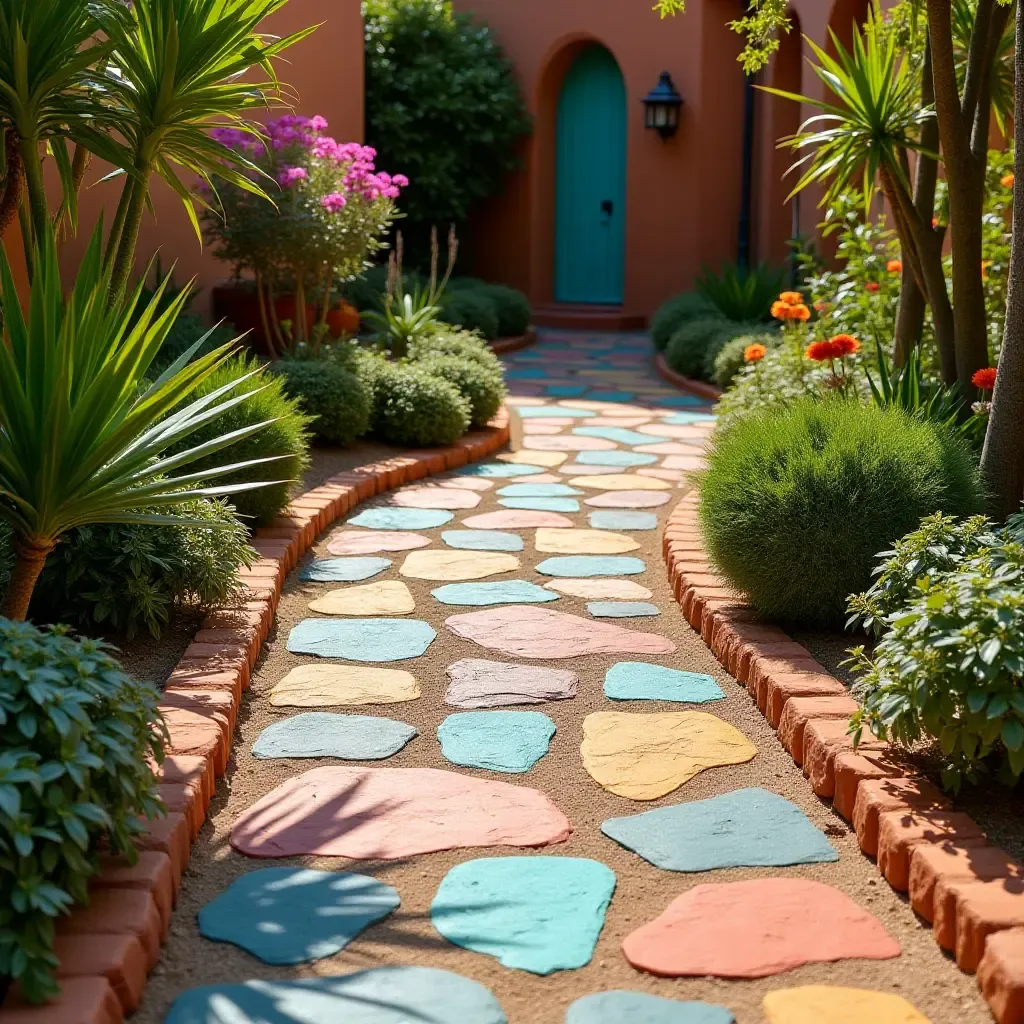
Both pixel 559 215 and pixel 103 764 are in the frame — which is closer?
pixel 103 764

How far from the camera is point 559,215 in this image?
14078 millimetres

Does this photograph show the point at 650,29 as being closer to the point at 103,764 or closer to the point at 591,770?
the point at 591,770

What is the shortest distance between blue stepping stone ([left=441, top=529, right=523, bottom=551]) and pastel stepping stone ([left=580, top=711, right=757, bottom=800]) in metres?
1.73

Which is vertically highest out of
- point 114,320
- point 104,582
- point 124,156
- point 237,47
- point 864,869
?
point 237,47

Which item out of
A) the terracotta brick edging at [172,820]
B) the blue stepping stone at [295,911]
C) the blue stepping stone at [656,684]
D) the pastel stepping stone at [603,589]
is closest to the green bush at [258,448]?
the terracotta brick edging at [172,820]

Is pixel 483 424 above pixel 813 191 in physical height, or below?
below

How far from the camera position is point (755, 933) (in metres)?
2.33

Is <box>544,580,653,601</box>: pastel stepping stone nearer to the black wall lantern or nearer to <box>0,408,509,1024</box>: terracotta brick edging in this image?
<box>0,408,509,1024</box>: terracotta brick edging

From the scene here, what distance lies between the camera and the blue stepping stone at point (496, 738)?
3078 millimetres

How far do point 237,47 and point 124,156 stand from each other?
49cm

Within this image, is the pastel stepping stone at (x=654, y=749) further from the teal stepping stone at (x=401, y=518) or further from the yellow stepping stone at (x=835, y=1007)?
the teal stepping stone at (x=401, y=518)

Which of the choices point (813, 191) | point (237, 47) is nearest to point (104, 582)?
point (237, 47)

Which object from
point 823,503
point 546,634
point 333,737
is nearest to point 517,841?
point 333,737

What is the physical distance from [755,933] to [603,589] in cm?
226
